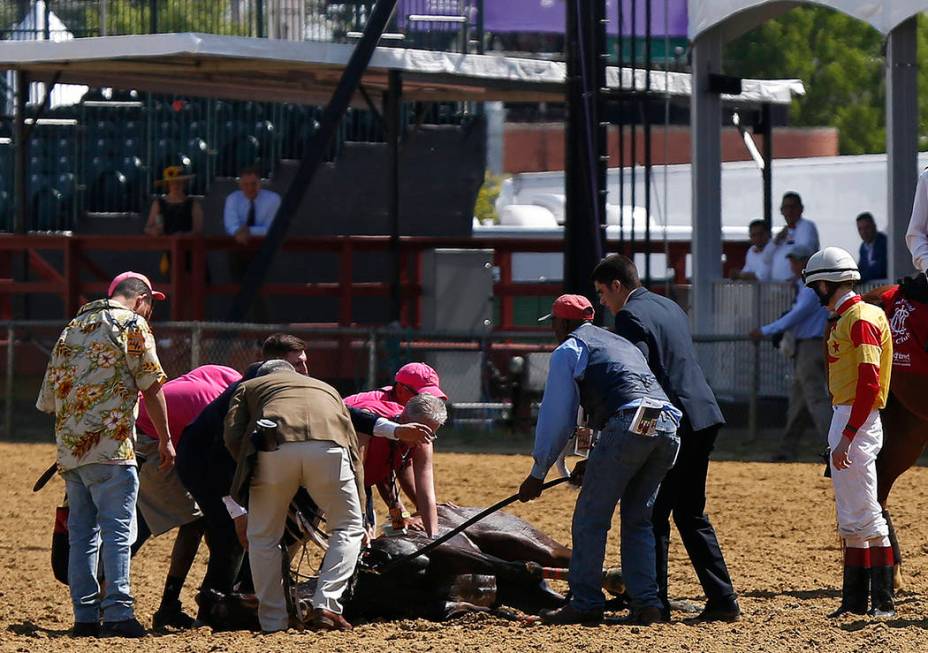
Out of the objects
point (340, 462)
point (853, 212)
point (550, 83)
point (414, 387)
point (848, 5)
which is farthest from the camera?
point (853, 212)

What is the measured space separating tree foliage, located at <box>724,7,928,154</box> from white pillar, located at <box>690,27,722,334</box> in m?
34.2

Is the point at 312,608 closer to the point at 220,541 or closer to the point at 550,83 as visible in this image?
the point at 220,541

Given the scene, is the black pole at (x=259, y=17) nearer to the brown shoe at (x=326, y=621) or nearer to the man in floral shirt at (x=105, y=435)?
the man in floral shirt at (x=105, y=435)

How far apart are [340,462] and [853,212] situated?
24526 millimetres

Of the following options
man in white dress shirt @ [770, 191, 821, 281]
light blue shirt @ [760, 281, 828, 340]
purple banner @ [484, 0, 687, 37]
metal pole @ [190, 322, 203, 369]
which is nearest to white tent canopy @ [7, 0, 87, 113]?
metal pole @ [190, 322, 203, 369]

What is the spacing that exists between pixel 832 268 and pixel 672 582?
2471 millimetres

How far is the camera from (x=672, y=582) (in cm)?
950

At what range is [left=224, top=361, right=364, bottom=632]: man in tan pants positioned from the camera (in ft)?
24.8

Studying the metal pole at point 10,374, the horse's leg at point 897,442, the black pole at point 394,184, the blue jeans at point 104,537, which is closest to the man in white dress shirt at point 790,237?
the black pole at point 394,184

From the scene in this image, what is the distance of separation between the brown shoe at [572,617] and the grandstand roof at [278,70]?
33.5 feet

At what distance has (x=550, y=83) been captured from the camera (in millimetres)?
19312

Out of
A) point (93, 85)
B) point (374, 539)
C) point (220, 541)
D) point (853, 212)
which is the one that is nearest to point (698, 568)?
point (374, 539)

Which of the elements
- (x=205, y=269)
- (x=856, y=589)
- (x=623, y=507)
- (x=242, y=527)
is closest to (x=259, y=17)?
(x=205, y=269)

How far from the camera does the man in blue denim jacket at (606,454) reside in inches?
302
